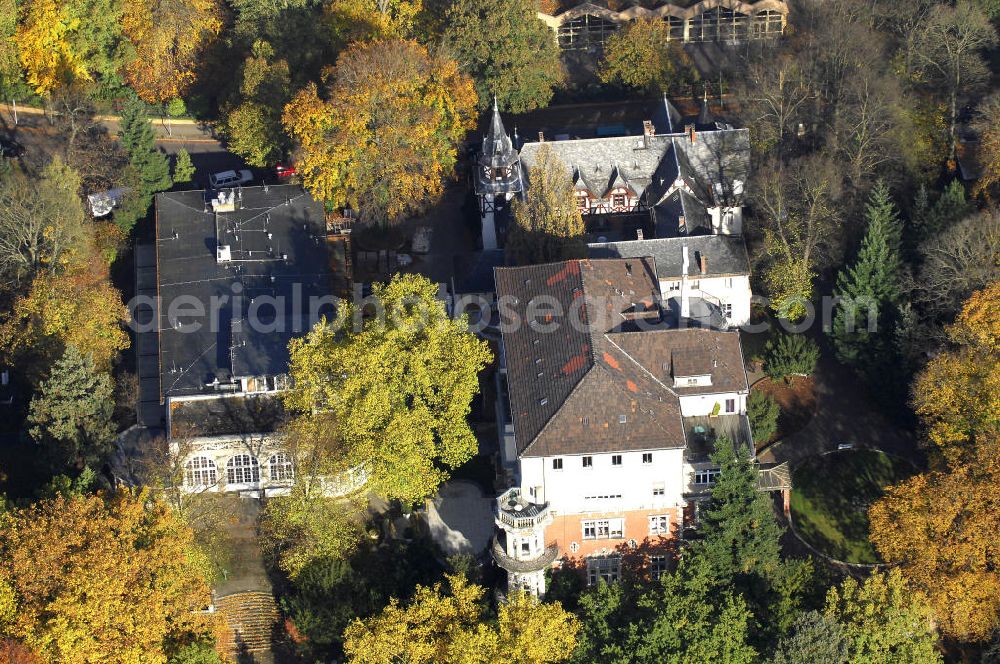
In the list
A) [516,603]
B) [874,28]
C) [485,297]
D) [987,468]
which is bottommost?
[516,603]

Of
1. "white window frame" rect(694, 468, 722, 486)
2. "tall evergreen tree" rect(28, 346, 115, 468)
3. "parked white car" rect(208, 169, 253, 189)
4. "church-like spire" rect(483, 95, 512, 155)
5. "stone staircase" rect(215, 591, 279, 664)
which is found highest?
"church-like spire" rect(483, 95, 512, 155)

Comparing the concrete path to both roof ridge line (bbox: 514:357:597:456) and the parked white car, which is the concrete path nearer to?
roof ridge line (bbox: 514:357:597:456)

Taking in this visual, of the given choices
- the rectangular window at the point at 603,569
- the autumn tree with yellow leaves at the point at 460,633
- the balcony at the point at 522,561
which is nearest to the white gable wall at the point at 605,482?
the balcony at the point at 522,561

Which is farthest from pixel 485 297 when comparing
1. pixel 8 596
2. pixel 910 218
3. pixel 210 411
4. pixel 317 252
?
pixel 8 596

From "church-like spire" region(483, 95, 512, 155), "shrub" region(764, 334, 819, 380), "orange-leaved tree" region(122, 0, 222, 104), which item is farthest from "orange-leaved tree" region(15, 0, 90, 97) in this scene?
"shrub" region(764, 334, 819, 380)

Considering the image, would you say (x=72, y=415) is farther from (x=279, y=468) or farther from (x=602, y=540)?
(x=602, y=540)

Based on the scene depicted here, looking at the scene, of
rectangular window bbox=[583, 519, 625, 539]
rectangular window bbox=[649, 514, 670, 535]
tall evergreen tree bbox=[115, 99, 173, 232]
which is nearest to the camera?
rectangular window bbox=[583, 519, 625, 539]

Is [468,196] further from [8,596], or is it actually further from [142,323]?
[8,596]
